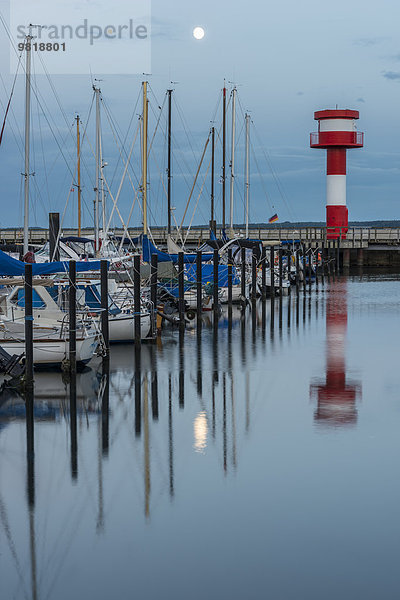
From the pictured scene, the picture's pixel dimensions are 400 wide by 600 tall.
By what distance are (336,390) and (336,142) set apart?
170 feet

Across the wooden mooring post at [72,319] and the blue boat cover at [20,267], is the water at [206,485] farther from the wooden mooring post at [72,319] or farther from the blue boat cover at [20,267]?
the blue boat cover at [20,267]

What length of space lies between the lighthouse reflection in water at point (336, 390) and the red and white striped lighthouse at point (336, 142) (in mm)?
39594

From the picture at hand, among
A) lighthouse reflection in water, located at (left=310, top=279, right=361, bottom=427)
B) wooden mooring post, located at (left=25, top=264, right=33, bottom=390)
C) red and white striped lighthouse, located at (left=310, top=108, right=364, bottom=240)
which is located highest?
red and white striped lighthouse, located at (left=310, top=108, right=364, bottom=240)

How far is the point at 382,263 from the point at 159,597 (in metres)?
73.2

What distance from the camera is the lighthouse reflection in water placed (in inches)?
624

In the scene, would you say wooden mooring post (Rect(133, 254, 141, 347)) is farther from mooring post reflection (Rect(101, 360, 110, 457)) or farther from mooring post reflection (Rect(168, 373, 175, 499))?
mooring post reflection (Rect(168, 373, 175, 499))

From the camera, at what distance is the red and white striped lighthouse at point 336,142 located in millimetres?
68188

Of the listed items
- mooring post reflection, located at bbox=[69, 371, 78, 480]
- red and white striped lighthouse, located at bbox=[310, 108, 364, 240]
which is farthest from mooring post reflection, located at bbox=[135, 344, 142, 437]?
red and white striped lighthouse, located at bbox=[310, 108, 364, 240]

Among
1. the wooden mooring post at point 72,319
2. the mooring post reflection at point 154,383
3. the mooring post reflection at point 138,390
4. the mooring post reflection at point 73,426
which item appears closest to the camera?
the mooring post reflection at point 73,426

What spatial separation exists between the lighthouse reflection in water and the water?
0.24ft

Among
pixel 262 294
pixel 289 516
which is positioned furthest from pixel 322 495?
pixel 262 294

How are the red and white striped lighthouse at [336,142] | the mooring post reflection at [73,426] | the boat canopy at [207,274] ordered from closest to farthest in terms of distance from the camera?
the mooring post reflection at [73,426] → the boat canopy at [207,274] → the red and white striped lighthouse at [336,142]

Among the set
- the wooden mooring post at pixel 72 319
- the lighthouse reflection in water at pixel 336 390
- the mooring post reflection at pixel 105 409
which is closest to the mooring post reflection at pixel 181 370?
the mooring post reflection at pixel 105 409

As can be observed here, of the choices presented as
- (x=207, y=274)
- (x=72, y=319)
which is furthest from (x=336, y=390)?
(x=207, y=274)
